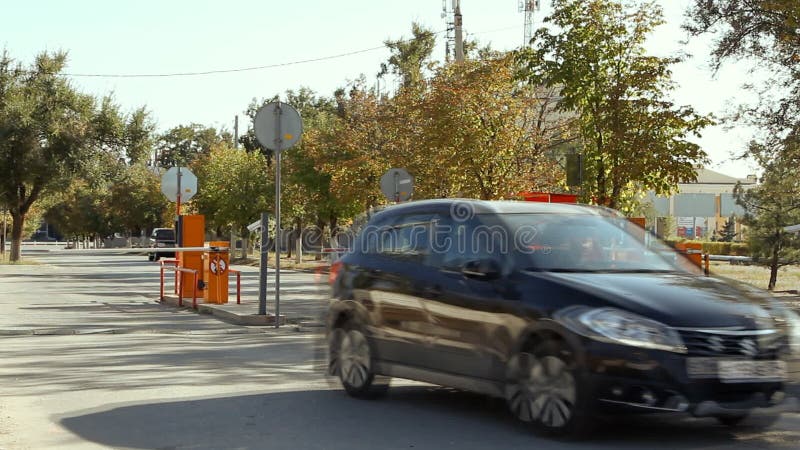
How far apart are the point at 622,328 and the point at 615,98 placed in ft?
46.4

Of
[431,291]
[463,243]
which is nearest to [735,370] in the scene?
[463,243]

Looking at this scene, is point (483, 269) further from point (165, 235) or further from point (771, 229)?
point (165, 235)

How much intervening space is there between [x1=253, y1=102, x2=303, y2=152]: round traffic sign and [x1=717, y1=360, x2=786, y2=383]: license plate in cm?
1180

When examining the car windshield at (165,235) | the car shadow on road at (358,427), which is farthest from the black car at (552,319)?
the car windshield at (165,235)

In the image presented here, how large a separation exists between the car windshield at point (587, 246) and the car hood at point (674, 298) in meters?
0.24

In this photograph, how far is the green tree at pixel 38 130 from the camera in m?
53.0

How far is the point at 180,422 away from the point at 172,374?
310 cm

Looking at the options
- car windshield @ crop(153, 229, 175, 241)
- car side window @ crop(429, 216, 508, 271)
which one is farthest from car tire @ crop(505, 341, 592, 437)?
car windshield @ crop(153, 229, 175, 241)

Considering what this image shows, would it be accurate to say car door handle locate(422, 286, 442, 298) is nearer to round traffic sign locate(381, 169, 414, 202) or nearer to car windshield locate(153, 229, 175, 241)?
round traffic sign locate(381, 169, 414, 202)

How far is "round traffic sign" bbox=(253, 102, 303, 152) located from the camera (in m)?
18.4

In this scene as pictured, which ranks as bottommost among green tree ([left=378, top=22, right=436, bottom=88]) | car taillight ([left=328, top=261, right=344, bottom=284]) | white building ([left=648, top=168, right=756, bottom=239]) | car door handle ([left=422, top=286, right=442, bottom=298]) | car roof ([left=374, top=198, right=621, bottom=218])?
car door handle ([left=422, top=286, right=442, bottom=298])

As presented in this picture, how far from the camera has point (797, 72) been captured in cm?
2172

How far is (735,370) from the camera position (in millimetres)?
7355

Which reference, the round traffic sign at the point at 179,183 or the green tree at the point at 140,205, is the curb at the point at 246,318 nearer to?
the round traffic sign at the point at 179,183
